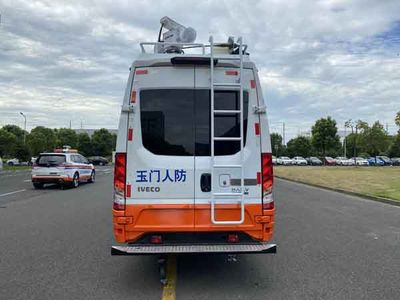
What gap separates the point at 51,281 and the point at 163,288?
1.49 m

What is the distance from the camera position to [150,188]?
520 cm

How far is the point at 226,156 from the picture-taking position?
208 inches

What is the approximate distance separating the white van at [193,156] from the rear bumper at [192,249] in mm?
36

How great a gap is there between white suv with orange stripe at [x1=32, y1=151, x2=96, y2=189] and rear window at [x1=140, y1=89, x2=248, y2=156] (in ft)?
52.7

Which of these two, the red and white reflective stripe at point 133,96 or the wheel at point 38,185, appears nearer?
the red and white reflective stripe at point 133,96

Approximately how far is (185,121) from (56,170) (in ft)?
53.4

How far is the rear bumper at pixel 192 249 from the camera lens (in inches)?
193

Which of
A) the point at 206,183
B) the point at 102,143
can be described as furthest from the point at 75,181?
the point at 102,143

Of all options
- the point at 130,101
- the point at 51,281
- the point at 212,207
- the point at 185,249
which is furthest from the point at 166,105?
the point at 51,281

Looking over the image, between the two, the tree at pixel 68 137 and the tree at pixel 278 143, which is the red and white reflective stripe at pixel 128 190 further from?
the tree at pixel 278 143

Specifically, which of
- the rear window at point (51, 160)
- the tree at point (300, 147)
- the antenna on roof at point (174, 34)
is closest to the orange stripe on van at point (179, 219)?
the antenna on roof at point (174, 34)

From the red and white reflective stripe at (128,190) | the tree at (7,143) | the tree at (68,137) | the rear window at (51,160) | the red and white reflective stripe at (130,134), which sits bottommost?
the red and white reflective stripe at (128,190)

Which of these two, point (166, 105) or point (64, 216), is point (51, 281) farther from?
point (64, 216)

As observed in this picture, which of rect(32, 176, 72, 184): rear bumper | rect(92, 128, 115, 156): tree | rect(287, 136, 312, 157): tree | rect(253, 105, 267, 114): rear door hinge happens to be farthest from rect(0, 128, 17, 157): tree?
rect(253, 105, 267, 114): rear door hinge
